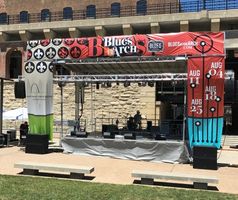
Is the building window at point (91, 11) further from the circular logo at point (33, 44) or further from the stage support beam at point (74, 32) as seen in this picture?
the circular logo at point (33, 44)

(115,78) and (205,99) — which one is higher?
(115,78)

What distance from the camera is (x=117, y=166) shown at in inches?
570

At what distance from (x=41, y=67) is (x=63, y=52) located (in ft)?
3.92

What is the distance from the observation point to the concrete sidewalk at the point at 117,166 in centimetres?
1188

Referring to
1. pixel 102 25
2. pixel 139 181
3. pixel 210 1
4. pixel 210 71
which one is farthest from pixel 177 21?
pixel 139 181

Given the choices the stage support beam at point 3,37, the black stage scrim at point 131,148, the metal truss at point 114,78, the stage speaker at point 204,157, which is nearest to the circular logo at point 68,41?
the metal truss at point 114,78

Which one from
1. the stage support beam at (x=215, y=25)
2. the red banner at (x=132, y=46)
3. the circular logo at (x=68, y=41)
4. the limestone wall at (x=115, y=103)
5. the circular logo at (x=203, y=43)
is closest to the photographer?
the circular logo at (x=203, y=43)

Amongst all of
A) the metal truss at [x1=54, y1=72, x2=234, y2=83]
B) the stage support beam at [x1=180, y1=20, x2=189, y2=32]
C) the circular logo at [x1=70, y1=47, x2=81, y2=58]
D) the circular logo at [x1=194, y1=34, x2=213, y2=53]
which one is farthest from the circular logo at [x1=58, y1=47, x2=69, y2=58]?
the stage support beam at [x1=180, y1=20, x2=189, y2=32]

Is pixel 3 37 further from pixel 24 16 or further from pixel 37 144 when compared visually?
pixel 37 144

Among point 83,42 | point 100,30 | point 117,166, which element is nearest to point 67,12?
point 100,30

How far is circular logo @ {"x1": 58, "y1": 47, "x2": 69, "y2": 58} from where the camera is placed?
17766 millimetres

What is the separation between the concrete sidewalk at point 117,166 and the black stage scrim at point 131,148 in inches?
14.8

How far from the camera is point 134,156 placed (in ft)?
53.3

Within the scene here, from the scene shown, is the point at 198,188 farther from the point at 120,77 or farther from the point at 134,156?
the point at 120,77
